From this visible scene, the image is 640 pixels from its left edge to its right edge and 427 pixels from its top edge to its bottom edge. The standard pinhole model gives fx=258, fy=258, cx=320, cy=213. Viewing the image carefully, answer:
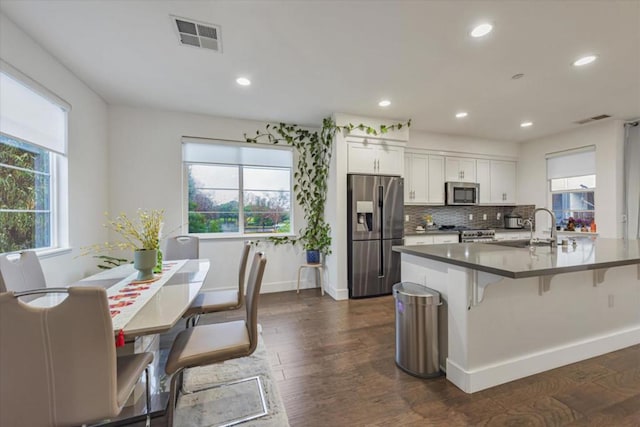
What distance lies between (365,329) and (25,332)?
259 centimetres

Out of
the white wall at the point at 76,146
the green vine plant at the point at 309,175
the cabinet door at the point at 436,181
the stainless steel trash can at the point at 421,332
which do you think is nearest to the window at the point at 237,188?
the green vine plant at the point at 309,175

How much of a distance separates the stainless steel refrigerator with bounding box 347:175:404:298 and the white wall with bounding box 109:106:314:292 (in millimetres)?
1357

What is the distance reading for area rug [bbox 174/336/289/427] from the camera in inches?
61.0

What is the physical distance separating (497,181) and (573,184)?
3.80 feet

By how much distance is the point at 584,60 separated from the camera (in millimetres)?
2521

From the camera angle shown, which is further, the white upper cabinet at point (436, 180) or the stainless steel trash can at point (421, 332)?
the white upper cabinet at point (436, 180)

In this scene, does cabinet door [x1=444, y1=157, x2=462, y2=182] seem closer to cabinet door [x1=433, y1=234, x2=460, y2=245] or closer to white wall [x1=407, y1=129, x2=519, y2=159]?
white wall [x1=407, y1=129, x2=519, y2=159]

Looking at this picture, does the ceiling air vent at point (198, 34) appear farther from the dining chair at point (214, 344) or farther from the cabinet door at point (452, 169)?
the cabinet door at point (452, 169)

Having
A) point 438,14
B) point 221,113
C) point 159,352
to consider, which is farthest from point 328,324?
point 221,113

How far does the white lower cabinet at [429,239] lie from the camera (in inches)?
168

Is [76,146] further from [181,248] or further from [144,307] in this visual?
[144,307]

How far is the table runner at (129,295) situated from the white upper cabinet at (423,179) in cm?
393

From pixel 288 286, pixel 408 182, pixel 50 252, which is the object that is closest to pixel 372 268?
pixel 288 286

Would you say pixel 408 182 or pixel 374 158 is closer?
pixel 374 158
